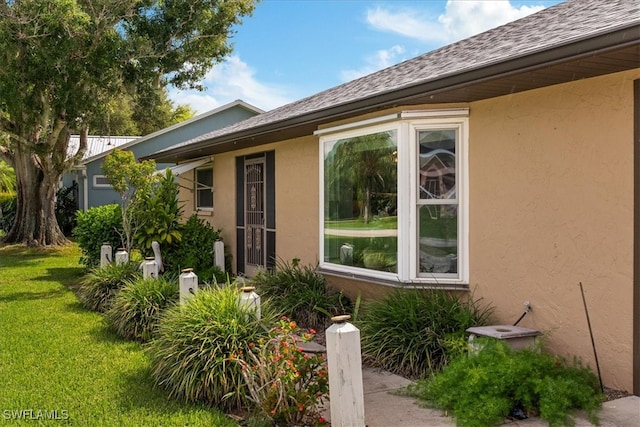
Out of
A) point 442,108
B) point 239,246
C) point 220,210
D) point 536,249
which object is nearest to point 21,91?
point 220,210

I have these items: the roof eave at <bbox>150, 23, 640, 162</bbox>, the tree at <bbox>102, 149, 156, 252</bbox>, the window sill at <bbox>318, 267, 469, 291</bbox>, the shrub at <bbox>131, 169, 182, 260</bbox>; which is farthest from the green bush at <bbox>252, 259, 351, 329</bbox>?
the tree at <bbox>102, 149, 156, 252</bbox>

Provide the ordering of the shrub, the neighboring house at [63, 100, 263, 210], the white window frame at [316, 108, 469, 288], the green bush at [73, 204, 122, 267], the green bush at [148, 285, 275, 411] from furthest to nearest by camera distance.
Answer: the neighboring house at [63, 100, 263, 210] < the green bush at [73, 204, 122, 267] < the shrub < the white window frame at [316, 108, 469, 288] < the green bush at [148, 285, 275, 411]

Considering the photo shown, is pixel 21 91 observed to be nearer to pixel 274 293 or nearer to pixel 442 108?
pixel 274 293

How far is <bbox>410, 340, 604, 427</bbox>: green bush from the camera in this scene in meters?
4.38

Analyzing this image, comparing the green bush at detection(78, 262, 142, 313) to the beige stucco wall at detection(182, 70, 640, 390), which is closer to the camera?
the beige stucco wall at detection(182, 70, 640, 390)

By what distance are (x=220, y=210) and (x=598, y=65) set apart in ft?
32.0

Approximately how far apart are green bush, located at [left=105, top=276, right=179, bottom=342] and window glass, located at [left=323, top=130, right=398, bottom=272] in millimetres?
2289

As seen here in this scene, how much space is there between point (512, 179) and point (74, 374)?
15.7ft

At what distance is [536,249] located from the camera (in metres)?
5.82

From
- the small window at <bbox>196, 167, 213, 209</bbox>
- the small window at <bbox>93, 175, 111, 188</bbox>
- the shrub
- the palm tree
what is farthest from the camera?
the small window at <bbox>93, 175, 111, 188</bbox>

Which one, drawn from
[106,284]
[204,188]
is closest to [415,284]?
[106,284]

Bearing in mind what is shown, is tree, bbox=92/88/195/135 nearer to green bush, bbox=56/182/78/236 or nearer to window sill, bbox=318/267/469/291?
green bush, bbox=56/182/78/236

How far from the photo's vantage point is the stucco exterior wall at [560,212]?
503 cm

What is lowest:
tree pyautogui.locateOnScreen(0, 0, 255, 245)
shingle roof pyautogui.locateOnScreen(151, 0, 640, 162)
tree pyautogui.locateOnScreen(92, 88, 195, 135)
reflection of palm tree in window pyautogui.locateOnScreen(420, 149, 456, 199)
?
reflection of palm tree in window pyautogui.locateOnScreen(420, 149, 456, 199)
